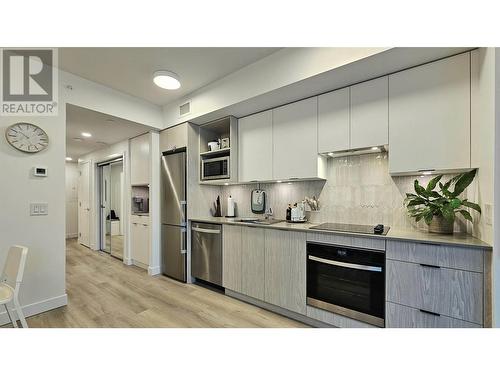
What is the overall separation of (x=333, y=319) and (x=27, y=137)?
3304 mm

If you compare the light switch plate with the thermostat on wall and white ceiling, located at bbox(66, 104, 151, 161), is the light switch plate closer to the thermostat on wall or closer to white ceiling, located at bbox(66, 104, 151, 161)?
the thermostat on wall

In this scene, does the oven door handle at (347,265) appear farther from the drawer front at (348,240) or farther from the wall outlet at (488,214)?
the wall outlet at (488,214)

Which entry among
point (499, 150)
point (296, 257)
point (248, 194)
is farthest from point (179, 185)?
point (499, 150)

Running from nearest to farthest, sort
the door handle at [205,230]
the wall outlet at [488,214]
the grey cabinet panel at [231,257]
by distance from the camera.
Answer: the wall outlet at [488,214] → the grey cabinet panel at [231,257] → the door handle at [205,230]

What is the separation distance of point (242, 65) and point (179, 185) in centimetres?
175

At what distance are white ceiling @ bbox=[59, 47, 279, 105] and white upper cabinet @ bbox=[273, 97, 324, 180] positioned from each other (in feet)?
2.05

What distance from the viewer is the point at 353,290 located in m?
1.73

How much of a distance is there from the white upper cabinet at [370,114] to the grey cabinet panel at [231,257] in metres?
1.55

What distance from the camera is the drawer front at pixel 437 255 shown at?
130 centimetres

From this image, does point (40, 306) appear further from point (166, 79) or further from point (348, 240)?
point (348, 240)

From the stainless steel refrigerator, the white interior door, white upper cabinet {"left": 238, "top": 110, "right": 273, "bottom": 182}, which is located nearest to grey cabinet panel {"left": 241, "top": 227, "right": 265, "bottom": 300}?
white upper cabinet {"left": 238, "top": 110, "right": 273, "bottom": 182}

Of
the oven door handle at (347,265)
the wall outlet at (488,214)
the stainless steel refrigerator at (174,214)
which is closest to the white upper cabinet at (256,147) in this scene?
the stainless steel refrigerator at (174,214)

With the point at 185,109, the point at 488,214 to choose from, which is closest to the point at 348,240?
the point at 488,214

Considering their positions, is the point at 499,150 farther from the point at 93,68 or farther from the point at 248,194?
the point at 93,68
